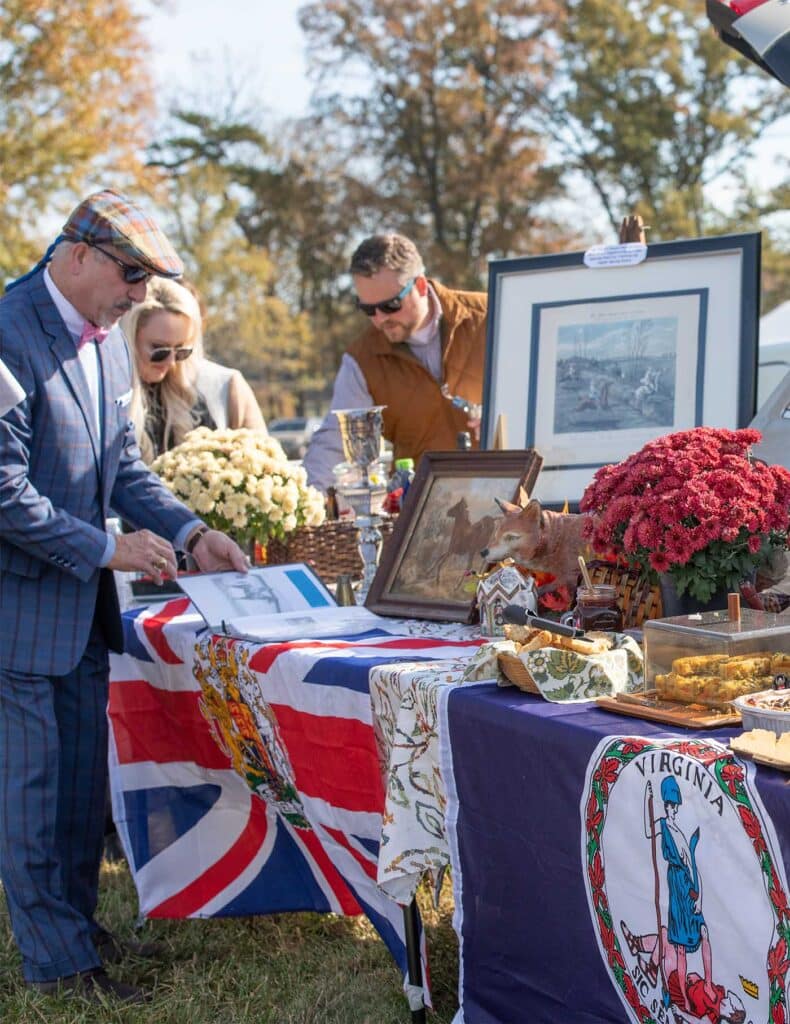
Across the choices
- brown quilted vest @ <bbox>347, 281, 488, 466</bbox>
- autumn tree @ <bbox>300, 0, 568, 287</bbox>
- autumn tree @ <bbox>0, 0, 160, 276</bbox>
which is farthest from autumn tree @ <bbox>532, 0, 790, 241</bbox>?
brown quilted vest @ <bbox>347, 281, 488, 466</bbox>

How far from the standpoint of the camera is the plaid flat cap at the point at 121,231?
2.69 metres

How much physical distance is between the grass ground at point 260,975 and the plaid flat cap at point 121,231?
1626 millimetres

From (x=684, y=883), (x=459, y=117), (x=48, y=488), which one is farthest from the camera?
(x=459, y=117)

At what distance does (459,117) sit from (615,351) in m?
21.5

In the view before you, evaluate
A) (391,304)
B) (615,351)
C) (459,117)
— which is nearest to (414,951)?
(615,351)

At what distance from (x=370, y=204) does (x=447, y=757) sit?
23.2 metres

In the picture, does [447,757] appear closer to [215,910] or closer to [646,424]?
[646,424]

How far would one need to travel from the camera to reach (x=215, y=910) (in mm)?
3209

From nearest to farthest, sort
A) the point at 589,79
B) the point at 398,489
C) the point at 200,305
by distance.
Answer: the point at 398,489 → the point at 200,305 → the point at 589,79

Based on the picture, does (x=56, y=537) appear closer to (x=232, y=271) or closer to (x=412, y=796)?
(x=412, y=796)

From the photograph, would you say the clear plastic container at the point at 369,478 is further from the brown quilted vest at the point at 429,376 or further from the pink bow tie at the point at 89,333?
the brown quilted vest at the point at 429,376

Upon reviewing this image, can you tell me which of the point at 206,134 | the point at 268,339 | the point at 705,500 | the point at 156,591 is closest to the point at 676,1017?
the point at 705,500

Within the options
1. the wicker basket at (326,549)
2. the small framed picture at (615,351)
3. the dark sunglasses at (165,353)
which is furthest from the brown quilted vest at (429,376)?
the small framed picture at (615,351)

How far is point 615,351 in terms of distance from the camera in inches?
117
